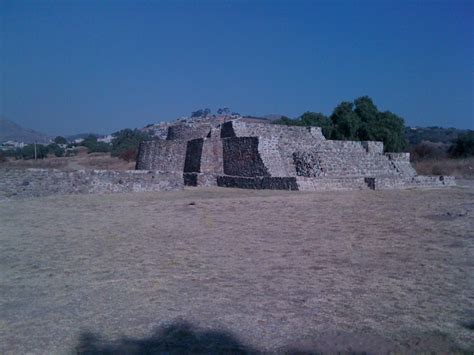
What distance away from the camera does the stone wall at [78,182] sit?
1336 cm

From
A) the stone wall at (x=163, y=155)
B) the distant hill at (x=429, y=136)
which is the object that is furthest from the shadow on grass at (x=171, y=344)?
the distant hill at (x=429, y=136)

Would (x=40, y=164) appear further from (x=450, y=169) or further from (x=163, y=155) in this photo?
(x=450, y=169)

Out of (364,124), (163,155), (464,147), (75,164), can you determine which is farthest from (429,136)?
(163,155)

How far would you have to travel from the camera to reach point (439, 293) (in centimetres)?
449

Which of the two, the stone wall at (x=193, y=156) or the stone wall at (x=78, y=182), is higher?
the stone wall at (x=193, y=156)

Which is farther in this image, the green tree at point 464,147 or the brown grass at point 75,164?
the green tree at point 464,147

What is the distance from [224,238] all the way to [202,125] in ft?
45.8

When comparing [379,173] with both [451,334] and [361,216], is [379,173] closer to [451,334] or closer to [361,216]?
[361,216]

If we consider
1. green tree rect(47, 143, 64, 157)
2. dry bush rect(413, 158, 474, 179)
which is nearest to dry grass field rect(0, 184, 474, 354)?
dry bush rect(413, 158, 474, 179)

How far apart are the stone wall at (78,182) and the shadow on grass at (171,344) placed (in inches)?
427

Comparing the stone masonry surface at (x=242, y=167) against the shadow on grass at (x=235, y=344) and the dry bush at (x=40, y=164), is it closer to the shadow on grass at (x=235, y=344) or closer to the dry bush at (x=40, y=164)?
the dry bush at (x=40, y=164)

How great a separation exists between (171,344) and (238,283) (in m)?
1.54

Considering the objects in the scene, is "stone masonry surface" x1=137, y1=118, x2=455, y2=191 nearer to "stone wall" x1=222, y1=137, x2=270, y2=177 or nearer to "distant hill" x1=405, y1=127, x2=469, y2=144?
"stone wall" x1=222, y1=137, x2=270, y2=177

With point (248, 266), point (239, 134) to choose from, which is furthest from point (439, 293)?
point (239, 134)
